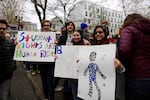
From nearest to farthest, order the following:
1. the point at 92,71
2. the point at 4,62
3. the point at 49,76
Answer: the point at 92,71 → the point at 4,62 → the point at 49,76

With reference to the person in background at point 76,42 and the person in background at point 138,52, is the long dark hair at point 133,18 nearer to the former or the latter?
the person in background at point 138,52

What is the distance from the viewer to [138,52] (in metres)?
3.95

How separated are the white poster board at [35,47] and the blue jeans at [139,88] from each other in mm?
3117

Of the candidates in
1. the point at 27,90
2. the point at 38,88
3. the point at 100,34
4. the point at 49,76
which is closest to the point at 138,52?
the point at 100,34

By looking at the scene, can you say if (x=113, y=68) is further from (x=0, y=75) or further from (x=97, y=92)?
(x=0, y=75)

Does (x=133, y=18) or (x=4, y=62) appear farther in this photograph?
(x=4, y=62)

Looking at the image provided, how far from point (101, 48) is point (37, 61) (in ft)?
9.27

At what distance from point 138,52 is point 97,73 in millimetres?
895

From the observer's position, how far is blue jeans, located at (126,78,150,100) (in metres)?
3.95

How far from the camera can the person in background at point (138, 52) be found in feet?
12.9

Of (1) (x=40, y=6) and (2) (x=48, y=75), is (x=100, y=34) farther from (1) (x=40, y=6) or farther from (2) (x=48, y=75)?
(1) (x=40, y=6)

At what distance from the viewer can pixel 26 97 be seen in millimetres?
7750

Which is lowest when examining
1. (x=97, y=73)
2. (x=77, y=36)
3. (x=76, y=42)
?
(x=97, y=73)

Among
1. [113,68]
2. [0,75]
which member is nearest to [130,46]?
[113,68]
